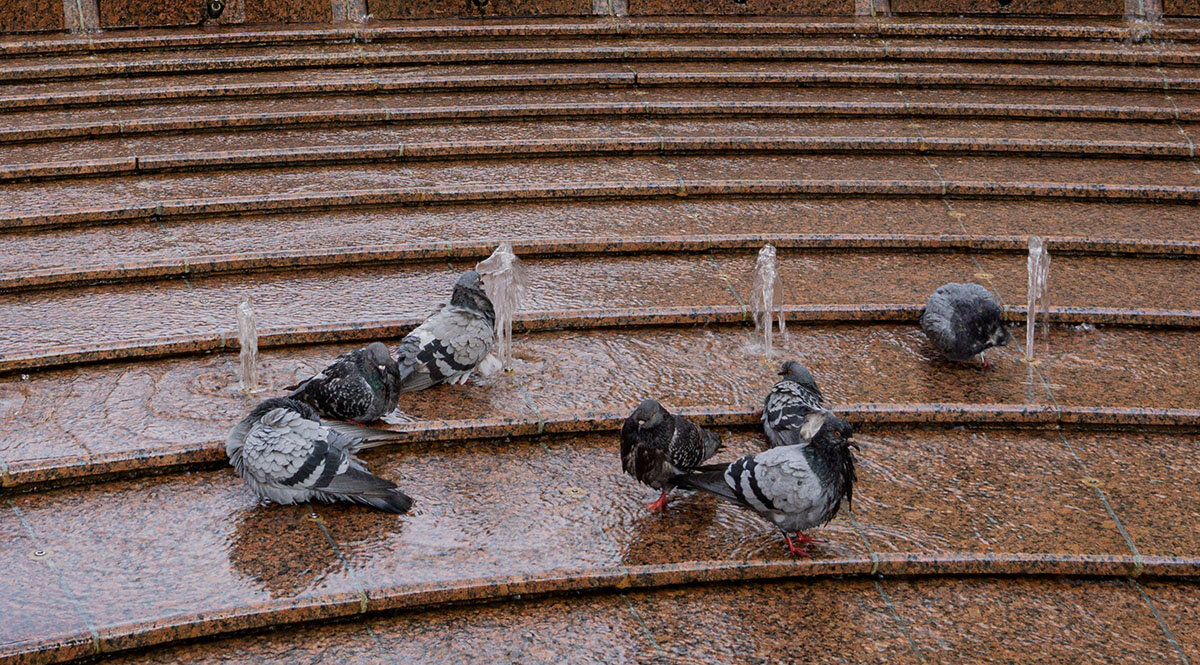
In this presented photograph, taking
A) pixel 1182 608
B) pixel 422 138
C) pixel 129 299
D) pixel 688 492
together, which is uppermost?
pixel 422 138

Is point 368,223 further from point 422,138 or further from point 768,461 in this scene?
point 768,461

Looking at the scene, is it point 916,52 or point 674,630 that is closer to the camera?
point 674,630

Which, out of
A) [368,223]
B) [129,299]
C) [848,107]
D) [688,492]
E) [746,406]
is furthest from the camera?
[848,107]

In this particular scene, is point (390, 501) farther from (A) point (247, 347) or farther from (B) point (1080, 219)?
(B) point (1080, 219)

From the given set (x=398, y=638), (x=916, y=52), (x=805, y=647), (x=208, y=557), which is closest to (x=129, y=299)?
(x=208, y=557)

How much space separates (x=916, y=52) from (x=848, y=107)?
1.51 m

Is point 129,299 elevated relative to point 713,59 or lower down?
lower down

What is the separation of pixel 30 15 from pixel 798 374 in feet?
28.1

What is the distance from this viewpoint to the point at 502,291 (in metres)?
6.66

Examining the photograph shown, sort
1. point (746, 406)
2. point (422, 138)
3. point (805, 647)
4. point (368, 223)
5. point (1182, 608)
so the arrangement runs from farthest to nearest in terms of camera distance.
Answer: point (422, 138) < point (368, 223) < point (746, 406) < point (1182, 608) < point (805, 647)

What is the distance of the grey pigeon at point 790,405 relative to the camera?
5535 mm

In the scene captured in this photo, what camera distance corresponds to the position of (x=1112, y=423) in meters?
6.20

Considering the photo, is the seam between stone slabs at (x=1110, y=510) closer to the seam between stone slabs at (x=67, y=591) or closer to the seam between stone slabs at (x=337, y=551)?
the seam between stone slabs at (x=337, y=551)

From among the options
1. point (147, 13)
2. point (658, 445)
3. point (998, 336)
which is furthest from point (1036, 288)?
point (147, 13)
